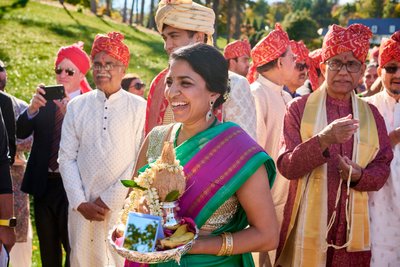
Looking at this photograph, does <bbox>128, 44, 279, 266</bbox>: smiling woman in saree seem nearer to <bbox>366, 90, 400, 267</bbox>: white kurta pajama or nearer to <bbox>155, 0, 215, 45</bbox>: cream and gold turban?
<bbox>155, 0, 215, 45</bbox>: cream and gold turban

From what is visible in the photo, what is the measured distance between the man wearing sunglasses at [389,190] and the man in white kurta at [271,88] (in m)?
0.99

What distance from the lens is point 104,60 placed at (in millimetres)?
5371

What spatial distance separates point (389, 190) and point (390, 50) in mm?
1079

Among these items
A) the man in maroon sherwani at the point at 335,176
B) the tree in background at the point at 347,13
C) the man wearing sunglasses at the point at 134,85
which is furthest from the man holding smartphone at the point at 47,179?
the tree in background at the point at 347,13

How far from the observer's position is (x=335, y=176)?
424 centimetres

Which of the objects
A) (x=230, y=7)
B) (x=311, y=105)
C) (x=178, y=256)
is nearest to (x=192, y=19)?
(x=311, y=105)

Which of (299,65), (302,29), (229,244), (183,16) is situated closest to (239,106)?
(183,16)

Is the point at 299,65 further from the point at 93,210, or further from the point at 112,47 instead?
the point at 93,210

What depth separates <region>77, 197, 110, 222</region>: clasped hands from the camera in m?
5.21

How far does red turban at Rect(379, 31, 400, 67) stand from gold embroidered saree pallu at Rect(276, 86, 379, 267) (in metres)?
0.64

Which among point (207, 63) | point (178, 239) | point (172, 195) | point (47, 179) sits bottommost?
point (47, 179)

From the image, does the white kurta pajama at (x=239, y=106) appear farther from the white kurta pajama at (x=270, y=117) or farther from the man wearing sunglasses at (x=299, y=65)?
the man wearing sunglasses at (x=299, y=65)

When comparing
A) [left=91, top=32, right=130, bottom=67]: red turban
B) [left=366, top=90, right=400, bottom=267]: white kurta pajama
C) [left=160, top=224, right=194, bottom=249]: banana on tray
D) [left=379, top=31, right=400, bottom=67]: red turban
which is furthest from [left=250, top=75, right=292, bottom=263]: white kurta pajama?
[left=160, top=224, right=194, bottom=249]: banana on tray

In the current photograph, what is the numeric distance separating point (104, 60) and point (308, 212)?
2.30 m
